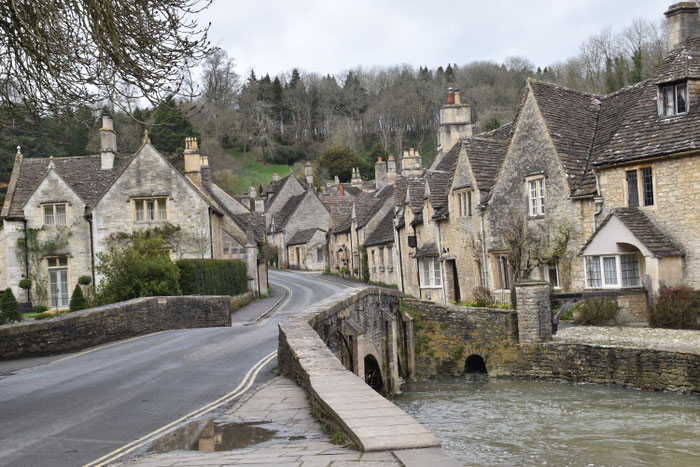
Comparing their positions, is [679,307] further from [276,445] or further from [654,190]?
[276,445]

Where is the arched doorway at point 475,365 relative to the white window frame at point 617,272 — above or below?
below

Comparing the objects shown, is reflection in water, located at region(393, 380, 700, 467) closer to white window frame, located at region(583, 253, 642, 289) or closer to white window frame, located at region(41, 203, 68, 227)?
white window frame, located at region(583, 253, 642, 289)

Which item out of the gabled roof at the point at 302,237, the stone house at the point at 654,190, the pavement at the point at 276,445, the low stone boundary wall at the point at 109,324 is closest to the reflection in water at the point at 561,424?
the stone house at the point at 654,190

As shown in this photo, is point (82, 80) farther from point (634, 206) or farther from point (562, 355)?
point (634, 206)

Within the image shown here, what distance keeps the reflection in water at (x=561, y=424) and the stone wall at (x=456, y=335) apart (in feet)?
6.20

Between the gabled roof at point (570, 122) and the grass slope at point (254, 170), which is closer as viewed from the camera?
the gabled roof at point (570, 122)

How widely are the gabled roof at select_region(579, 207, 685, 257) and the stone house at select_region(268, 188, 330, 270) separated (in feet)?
157

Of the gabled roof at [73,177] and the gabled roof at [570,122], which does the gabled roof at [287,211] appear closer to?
the gabled roof at [73,177]

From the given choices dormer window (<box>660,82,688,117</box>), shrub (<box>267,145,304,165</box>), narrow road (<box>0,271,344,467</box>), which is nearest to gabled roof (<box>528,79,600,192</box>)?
dormer window (<box>660,82,688,117</box>)

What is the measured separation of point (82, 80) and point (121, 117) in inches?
2454

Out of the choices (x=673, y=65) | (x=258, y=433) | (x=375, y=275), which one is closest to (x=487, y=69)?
(x=375, y=275)

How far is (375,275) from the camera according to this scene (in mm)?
50812

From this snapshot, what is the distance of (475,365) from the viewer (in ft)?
89.5

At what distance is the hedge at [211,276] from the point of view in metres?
31.7
